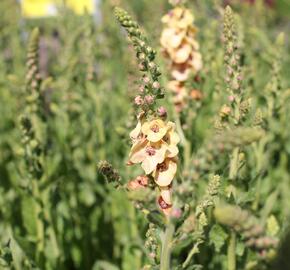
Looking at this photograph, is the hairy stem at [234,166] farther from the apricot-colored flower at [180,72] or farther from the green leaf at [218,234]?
the apricot-colored flower at [180,72]

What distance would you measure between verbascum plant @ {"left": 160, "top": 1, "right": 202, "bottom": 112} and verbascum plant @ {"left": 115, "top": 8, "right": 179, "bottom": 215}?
113 cm

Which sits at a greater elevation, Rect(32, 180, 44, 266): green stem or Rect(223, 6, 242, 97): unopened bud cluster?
Rect(223, 6, 242, 97): unopened bud cluster

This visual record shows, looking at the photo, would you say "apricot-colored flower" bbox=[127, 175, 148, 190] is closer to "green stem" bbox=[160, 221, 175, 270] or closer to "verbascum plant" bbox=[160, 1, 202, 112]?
"green stem" bbox=[160, 221, 175, 270]

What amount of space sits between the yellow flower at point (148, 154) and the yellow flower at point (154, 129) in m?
0.04

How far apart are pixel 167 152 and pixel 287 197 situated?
1.52 m

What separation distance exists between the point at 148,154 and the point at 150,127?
7 cm

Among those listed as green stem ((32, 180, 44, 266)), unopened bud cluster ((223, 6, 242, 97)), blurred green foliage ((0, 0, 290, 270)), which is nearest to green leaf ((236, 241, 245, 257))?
blurred green foliage ((0, 0, 290, 270))

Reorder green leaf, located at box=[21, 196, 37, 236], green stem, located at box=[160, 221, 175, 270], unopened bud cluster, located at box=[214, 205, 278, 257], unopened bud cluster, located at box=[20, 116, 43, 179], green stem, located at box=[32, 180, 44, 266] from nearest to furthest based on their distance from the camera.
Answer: unopened bud cluster, located at box=[214, 205, 278, 257]
green stem, located at box=[160, 221, 175, 270]
unopened bud cluster, located at box=[20, 116, 43, 179]
green stem, located at box=[32, 180, 44, 266]
green leaf, located at box=[21, 196, 37, 236]

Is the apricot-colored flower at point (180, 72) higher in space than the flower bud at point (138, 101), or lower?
higher

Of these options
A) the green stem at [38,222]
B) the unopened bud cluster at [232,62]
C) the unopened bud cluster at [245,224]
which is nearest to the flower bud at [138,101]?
the unopened bud cluster at [245,224]

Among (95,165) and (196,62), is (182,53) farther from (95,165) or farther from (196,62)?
(95,165)

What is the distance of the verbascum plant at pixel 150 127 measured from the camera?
1369 millimetres

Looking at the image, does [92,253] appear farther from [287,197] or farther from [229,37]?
[229,37]

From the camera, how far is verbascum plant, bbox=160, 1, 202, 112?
8.28 feet
